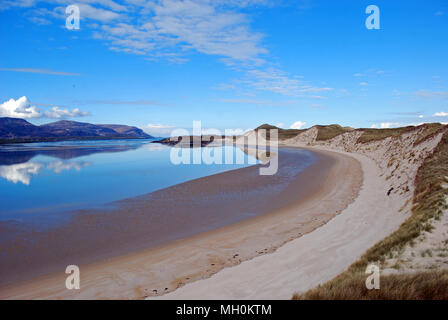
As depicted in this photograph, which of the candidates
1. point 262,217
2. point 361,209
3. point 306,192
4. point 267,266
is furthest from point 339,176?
point 267,266

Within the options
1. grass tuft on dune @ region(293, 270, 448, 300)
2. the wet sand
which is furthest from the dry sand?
grass tuft on dune @ region(293, 270, 448, 300)

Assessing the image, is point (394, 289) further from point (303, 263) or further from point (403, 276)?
point (303, 263)

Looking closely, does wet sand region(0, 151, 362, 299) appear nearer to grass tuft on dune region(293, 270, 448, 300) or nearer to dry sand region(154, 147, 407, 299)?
dry sand region(154, 147, 407, 299)

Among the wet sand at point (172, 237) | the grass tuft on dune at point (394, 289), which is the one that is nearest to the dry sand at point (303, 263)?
the wet sand at point (172, 237)

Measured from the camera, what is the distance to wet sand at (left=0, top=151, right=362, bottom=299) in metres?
6.33

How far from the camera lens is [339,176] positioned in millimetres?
21109

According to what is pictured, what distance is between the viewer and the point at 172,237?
369 inches

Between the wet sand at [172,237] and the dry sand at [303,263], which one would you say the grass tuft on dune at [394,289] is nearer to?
the dry sand at [303,263]

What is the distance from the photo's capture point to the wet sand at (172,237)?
6328 millimetres

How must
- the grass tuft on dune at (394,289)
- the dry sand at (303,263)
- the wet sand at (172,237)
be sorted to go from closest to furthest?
the grass tuft on dune at (394,289) < the dry sand at (303,263) < the wet sand at (172,237)
